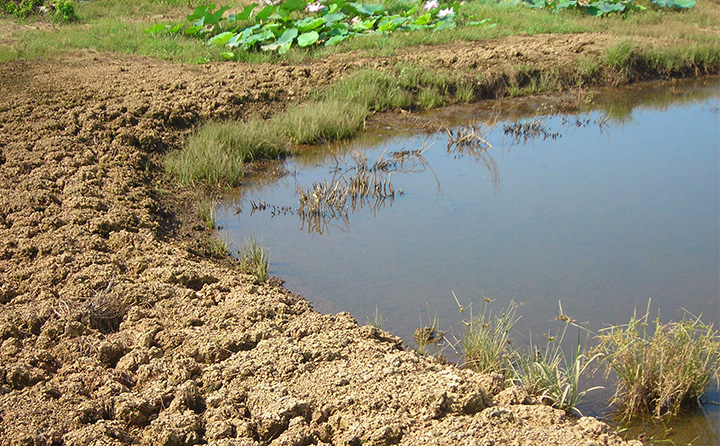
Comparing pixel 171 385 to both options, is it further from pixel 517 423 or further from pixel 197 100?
pixel 197 100

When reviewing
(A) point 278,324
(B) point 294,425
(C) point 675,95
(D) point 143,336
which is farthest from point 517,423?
(C) point 675,95

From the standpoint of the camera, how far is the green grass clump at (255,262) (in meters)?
4.85

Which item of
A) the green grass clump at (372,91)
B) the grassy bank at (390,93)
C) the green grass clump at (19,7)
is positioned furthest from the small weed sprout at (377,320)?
the green grass clump at (19,7)

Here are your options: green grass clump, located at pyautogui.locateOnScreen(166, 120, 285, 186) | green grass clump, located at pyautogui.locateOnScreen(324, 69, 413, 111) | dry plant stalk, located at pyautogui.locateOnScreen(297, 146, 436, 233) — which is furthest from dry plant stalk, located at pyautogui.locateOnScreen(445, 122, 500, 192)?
green grass clump, located at pyautogui.locateOnScreen(166, 120, 285, 186)

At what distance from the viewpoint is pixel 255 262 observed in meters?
5.00

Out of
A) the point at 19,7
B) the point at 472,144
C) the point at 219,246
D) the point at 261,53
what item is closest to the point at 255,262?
the point at 219,246

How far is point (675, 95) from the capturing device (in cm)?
998

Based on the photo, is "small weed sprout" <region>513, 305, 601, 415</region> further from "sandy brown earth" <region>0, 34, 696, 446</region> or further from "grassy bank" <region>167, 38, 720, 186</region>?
"grassy bank" <region>167, 38, 720, 186</region>

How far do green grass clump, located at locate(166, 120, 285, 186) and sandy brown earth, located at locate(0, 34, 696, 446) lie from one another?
29cm

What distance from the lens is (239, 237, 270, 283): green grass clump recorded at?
485 cm

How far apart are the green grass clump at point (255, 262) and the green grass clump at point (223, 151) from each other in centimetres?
165

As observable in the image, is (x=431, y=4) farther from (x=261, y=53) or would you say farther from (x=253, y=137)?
(x=253, y=137)

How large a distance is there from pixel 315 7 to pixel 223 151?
6204 mm

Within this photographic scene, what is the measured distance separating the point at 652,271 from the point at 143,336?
3.59 m
